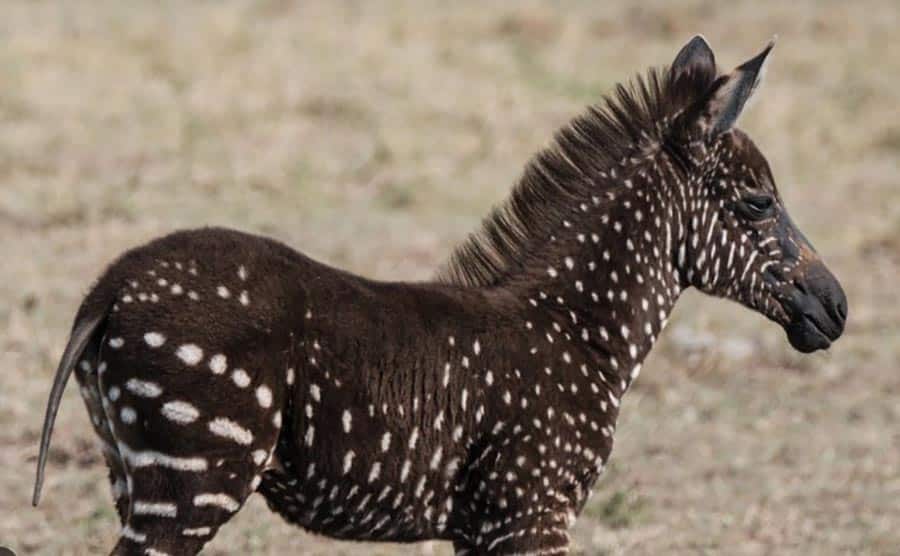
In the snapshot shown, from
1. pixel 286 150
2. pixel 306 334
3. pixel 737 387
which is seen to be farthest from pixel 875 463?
pixel 286 150

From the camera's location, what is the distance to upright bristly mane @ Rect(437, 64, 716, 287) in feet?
22.6

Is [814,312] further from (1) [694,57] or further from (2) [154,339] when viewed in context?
(2) [154,339]

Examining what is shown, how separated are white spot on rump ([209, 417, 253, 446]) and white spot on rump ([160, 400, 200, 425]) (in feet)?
0.22

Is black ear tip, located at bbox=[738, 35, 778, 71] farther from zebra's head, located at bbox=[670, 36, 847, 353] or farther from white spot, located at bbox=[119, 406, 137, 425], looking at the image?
white spot, located at bbox=[119, 406, 137, 425]

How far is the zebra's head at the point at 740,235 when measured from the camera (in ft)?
22.8

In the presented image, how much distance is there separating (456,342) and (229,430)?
3.39ft

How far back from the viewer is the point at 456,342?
635cm

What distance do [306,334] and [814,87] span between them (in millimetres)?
16615

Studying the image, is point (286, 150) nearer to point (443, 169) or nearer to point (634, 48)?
point (443, 169)

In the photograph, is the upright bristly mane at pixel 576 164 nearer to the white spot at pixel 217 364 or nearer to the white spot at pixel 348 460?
the white spot at pixel 348 460

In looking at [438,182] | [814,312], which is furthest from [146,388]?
[438,182]

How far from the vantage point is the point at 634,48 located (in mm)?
22500

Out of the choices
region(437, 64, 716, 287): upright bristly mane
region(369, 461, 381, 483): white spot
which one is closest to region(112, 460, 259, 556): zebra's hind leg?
region(369, 461, 381, 483): white spot

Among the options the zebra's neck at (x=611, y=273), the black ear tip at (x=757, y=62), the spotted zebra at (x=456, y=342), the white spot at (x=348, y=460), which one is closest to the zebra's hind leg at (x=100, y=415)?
the spotted zebra at (x=456, y=342)
